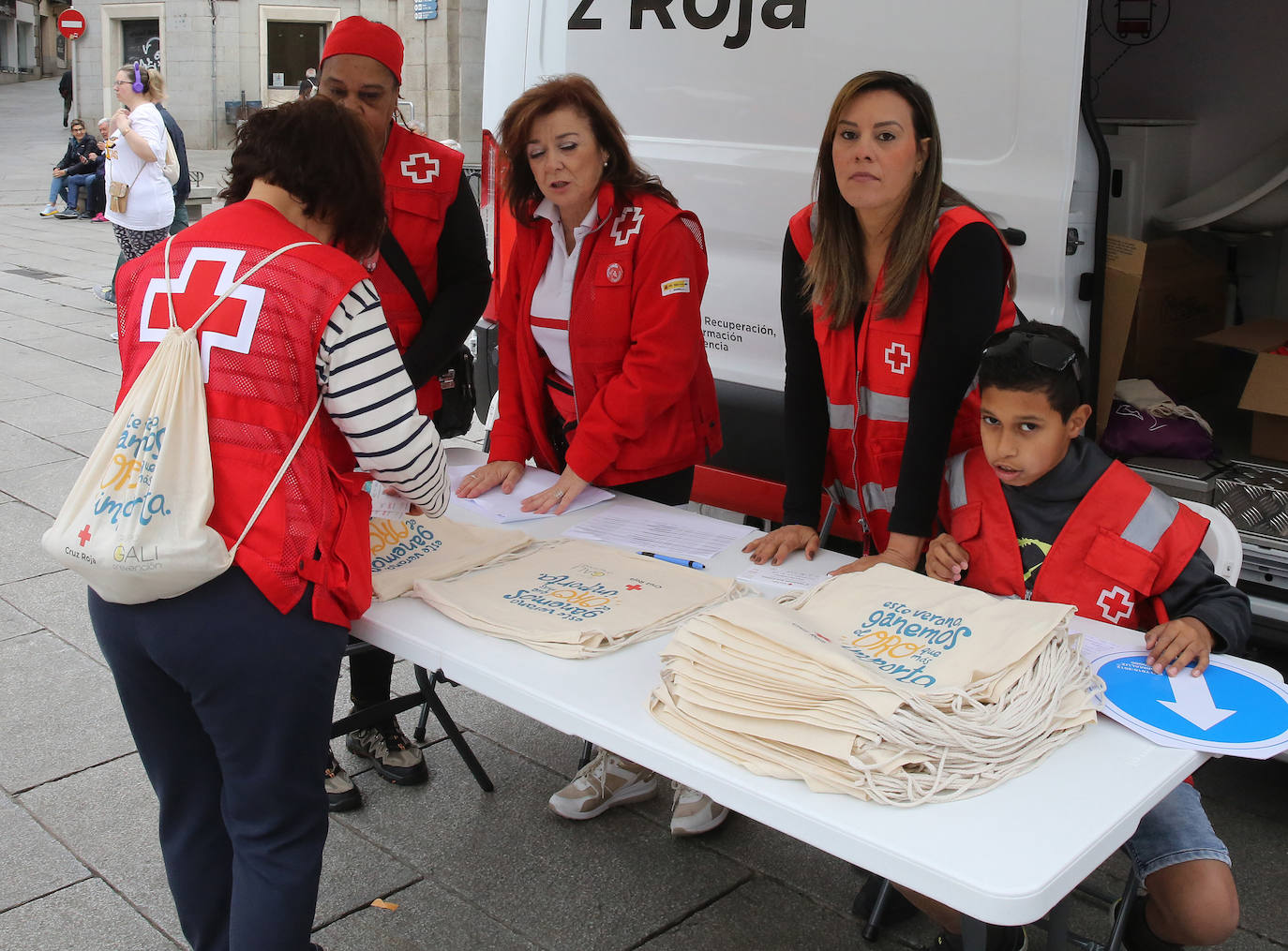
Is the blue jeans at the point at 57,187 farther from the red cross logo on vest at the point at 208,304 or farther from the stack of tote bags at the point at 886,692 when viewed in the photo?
the stack of tote bags at the point at 886,692

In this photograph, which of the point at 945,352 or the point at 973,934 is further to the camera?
the point at 945,352

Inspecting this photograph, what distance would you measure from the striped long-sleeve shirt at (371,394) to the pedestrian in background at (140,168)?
675cm

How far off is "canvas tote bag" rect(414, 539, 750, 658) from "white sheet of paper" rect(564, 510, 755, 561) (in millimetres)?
78

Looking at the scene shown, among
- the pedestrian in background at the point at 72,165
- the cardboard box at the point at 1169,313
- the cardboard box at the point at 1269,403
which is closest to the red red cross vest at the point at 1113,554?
the cardboard box at the point at 1169,313

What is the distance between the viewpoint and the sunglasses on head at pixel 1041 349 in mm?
1981

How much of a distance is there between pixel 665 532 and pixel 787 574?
318 millimetres

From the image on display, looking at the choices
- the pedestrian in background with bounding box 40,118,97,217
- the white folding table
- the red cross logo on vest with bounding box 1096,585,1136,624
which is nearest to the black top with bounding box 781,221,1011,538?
the red cross logo on vest with bounding box 1096,585,1136,624

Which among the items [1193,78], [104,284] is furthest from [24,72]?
[1193,78]

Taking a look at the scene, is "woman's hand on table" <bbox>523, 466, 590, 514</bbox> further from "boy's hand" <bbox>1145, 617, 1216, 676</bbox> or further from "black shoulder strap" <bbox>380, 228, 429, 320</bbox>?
"boy's hand" <bbox>1145, 617, 1216, 676</bbox>

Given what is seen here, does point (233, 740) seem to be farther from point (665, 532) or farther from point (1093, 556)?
point (1093, 556)

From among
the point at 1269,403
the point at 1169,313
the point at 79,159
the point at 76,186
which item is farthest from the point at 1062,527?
the point at 79,159

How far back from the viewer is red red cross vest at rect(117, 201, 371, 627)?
65.8 inches

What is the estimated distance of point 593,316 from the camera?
2572 millimetres

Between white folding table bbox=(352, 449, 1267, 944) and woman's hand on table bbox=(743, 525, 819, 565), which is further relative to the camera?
woman's hand on table bbox=(743, 525, 819, 565)
